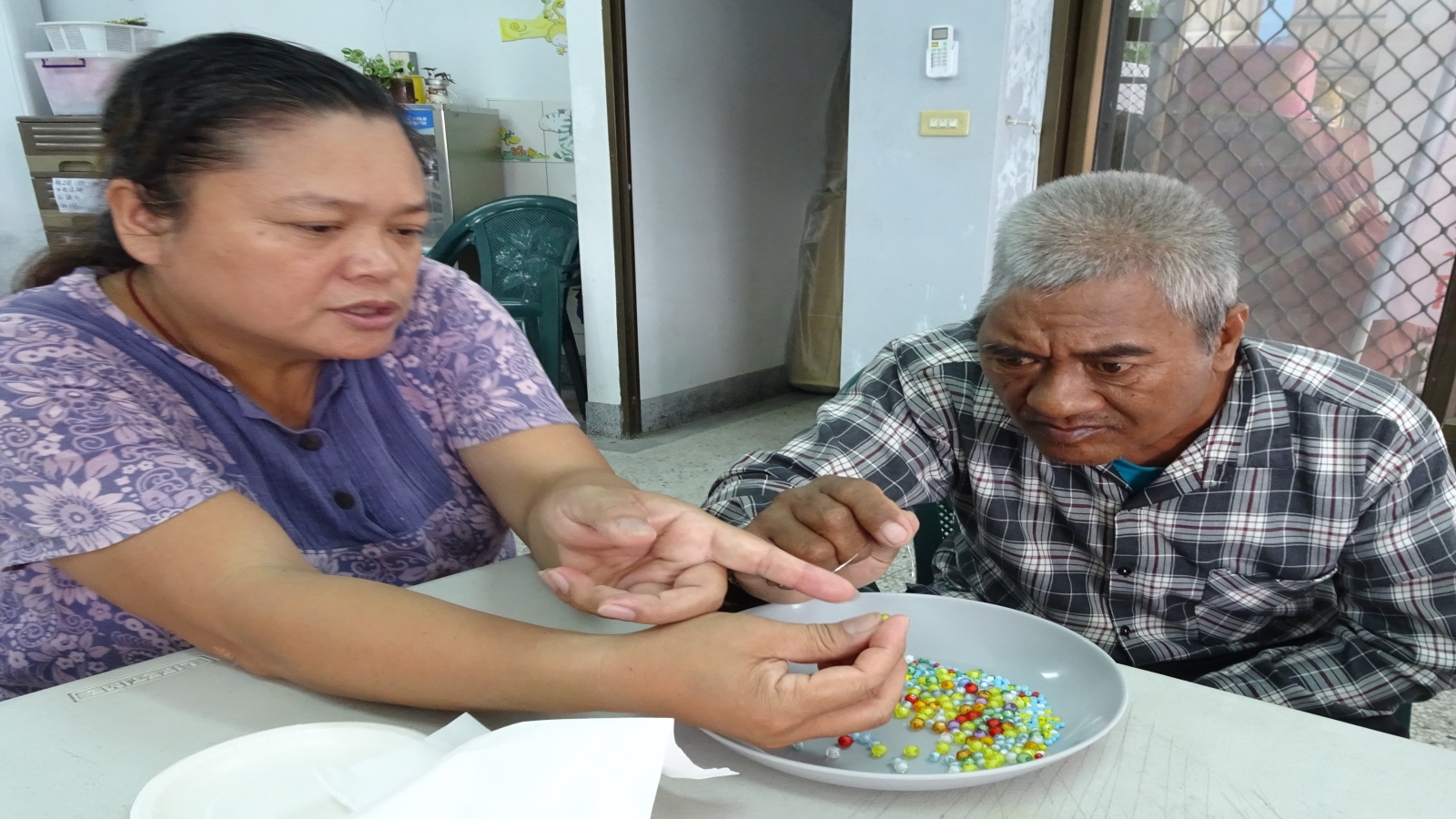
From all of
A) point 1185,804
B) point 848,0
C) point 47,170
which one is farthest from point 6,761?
point 47,170

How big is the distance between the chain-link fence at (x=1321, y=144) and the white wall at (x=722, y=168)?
1.69 meters

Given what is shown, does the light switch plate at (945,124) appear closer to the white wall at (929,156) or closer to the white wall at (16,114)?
the white wall at (929,156)

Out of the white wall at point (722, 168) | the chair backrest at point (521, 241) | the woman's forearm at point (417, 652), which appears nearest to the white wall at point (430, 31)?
the chair backrest at point (521, 241)

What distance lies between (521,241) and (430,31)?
1288 millimetres

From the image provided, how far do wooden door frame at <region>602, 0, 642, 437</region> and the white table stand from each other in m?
2.90

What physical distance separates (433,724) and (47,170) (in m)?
5.06

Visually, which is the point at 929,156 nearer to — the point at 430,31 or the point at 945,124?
the point at 945,124

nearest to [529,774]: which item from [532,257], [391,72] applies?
[532,257]

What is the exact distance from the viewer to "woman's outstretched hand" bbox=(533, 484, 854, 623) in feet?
2.56

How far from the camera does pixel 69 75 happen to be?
14.8ft

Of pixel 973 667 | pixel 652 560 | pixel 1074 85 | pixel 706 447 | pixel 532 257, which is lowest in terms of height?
pixel 706 447

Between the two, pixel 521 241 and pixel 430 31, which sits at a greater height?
pixel 430 31

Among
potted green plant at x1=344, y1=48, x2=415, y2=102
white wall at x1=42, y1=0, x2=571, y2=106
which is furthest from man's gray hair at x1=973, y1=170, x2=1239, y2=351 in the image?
white wall at x1=42, y1=0, x2=571, y2=106

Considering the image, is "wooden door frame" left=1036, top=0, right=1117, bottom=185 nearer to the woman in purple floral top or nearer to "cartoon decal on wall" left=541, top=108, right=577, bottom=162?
"cartoon decal on wall" left=541, top=108, right=577, bottom=162
